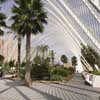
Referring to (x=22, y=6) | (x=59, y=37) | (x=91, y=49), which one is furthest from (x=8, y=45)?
(x=22, y=6)

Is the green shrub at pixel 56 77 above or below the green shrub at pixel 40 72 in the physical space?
below

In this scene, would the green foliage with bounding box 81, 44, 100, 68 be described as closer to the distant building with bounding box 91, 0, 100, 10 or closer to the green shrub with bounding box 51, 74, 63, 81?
the distant building with bounding box 91, 0, 100, 10

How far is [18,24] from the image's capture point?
2694cm

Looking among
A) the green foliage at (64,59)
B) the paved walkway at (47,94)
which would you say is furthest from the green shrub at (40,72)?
the green foliage at (64,59)

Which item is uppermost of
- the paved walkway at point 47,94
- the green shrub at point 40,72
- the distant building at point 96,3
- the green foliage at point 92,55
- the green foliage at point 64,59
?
the distant building at point 96,3

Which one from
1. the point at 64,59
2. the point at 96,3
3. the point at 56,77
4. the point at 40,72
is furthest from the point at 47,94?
the point at 64,59

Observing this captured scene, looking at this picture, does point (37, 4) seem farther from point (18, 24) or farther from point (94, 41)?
point (94, 41)

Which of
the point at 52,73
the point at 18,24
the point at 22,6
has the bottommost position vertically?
the point at 52,73

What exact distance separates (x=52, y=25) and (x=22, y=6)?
223 feet

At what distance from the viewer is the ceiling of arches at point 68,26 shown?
154 feet

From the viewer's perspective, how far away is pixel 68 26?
71625mm

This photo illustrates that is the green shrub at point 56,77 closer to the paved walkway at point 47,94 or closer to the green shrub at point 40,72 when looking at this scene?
the green shrub at point 40,72

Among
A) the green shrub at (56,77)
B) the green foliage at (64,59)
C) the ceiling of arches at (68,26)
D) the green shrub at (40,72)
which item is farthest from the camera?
the green foliage at (64,59)

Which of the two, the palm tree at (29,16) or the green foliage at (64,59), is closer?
the palm tree at (29,16)
